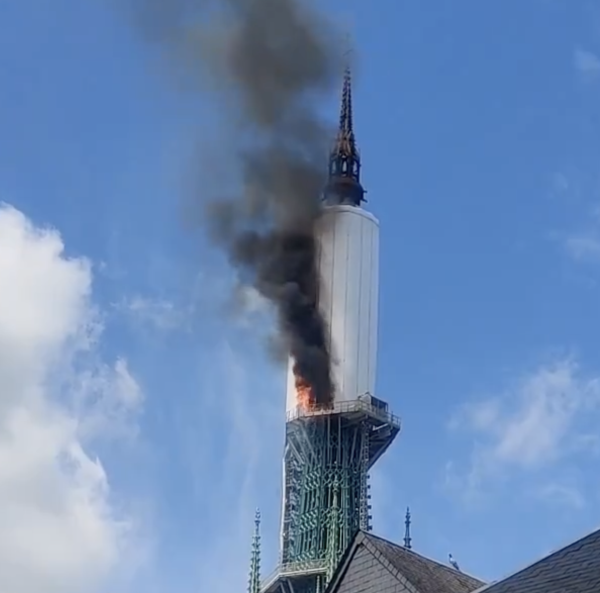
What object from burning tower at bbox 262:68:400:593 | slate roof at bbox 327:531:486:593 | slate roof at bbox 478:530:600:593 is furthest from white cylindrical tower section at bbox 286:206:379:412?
slate roof at bbox 478:530:600:593

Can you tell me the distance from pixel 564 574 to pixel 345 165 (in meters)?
67.1

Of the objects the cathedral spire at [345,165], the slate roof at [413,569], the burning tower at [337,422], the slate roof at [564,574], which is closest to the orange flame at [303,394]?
the burning tower at [337,422]

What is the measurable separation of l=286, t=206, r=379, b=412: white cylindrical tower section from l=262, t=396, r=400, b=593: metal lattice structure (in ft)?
4.76

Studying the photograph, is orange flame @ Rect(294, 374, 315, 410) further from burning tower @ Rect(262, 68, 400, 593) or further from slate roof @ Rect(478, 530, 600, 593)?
slate roof @ Rect(478, 530, 600, 593)

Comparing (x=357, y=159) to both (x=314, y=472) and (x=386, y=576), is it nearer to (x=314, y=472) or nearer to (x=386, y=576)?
(x=314, y=472)

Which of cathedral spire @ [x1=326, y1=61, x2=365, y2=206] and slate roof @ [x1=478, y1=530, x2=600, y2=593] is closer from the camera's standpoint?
slate roof @ [x1=478, y1=530, x2=600, y2=593]

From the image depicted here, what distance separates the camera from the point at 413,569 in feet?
78.1

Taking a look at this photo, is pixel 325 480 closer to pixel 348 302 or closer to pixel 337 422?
pixel 337 422

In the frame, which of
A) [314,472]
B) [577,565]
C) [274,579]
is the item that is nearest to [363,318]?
[314,472]

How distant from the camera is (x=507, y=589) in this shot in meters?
19.2

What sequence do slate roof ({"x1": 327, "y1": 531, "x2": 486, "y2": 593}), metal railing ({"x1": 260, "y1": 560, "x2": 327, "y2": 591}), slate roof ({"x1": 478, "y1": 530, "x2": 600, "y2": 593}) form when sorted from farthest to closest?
metal railing ({"x1": 260, "y1": 560, "x2": 327, "y2": 591}), slate roof ({"x1": 327, "y1": 531, "x2": 486, "y2": 593}), slate roof ({"x1": 478, "y1": 530, "x2": 600, "y2": 593})

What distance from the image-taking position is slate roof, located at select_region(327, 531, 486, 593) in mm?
23359

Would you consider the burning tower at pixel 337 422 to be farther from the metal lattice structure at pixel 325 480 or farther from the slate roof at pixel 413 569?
the slate roof at pixel 413 569

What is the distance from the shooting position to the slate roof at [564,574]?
17984 mm
